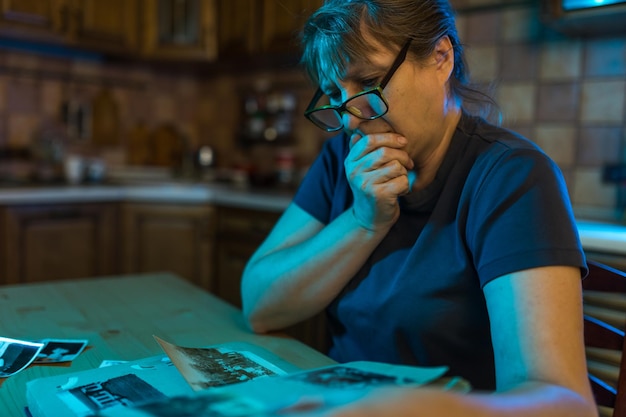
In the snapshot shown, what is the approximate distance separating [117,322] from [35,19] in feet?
7.08

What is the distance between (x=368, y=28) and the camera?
2.72 ft

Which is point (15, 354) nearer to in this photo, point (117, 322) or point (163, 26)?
point (117, 322)

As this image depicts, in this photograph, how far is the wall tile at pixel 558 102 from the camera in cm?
212

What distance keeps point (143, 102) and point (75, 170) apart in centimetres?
69

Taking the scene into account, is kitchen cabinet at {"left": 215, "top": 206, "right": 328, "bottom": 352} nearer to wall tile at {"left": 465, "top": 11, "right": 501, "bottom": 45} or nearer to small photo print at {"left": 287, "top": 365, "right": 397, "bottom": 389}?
wall tile at {"left": 465, "top": 11, "right": 501, "bottom": 45}

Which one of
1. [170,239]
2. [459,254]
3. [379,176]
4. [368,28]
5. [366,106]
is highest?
[368,28]

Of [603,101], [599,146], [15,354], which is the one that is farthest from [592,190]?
[15,354]

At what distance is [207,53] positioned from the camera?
304 centimetres

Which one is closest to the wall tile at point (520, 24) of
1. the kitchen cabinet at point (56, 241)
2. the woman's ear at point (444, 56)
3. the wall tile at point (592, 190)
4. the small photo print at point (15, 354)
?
the wall tile at point (592, 190)

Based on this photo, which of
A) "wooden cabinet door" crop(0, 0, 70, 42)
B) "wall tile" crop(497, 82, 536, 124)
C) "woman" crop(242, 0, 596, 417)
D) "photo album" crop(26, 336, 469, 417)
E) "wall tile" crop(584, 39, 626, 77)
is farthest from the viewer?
"wooden cabinet door" crop(0, 0, 70, 42)

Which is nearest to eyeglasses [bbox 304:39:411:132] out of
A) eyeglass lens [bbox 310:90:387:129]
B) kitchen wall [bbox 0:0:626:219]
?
eyeglass lens [bbox 310:90:387:129]

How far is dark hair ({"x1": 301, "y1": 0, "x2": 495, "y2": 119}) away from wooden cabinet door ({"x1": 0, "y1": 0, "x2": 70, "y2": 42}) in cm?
217

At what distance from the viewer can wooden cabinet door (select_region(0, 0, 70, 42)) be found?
2.52 m

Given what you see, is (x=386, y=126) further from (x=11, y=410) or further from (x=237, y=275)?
(x=237, y=275)
